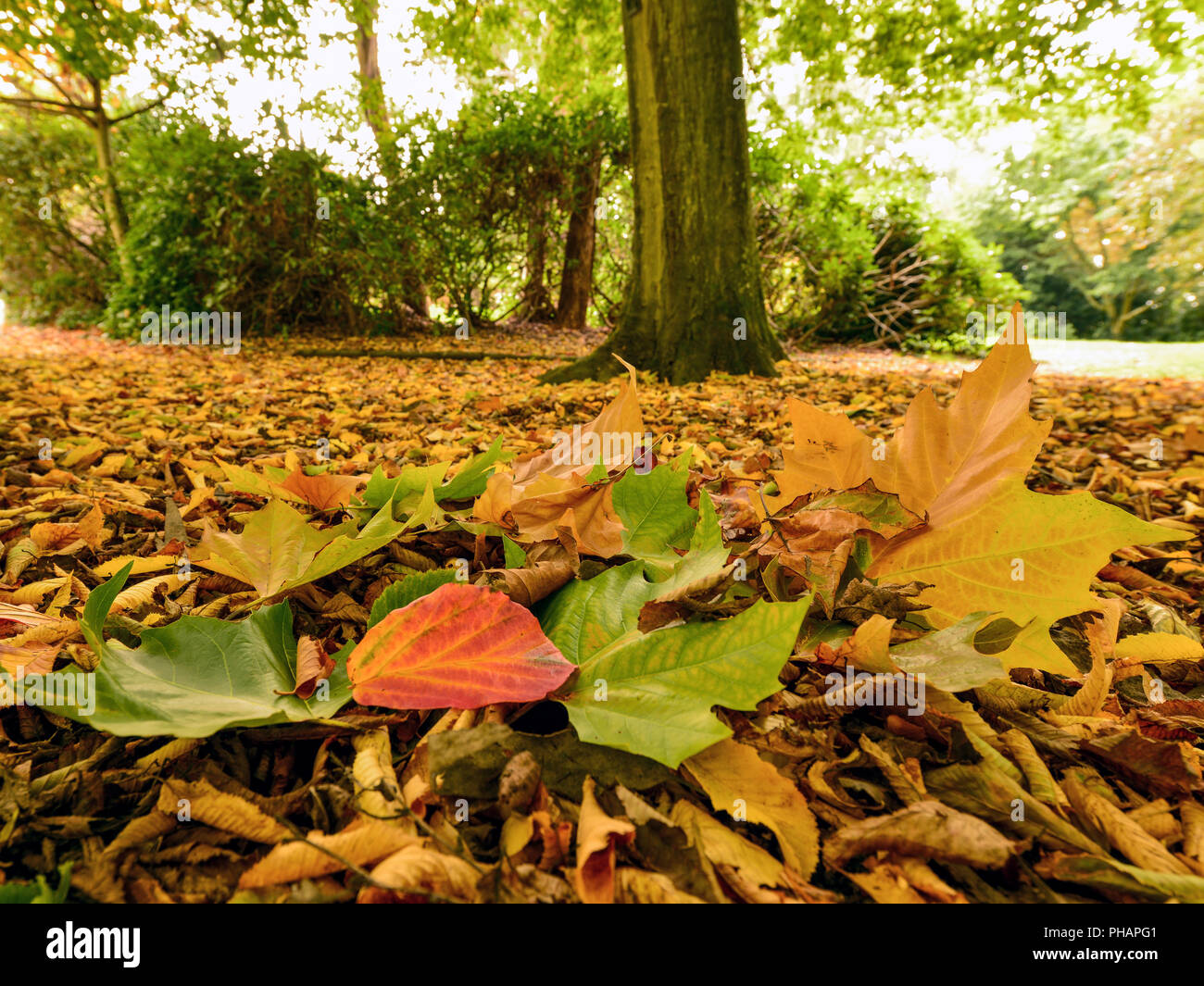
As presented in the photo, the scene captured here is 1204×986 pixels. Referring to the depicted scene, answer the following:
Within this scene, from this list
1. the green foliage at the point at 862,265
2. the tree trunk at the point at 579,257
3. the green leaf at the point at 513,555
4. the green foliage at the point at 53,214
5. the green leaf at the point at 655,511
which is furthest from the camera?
the green foliage at the point at 53,214

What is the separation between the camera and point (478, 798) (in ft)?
2.12

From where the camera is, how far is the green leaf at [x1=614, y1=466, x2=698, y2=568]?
103 cm

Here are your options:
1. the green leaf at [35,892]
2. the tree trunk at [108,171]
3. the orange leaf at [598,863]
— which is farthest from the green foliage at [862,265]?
the green leaf at [35,892]

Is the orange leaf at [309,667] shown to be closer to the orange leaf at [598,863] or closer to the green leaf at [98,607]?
the green leaf at [98,607]

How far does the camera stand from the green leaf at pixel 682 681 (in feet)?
1.93

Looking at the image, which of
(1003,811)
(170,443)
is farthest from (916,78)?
(1003,811)

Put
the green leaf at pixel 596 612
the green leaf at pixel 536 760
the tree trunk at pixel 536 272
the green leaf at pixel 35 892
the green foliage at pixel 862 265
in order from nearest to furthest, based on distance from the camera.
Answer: the green leaf at pixel 35 892
the green leaf at pixel 536 760
the green leaf at pixel 596 612
the tree trunk at pixel 536 272
the green foliage at pixel 862 265

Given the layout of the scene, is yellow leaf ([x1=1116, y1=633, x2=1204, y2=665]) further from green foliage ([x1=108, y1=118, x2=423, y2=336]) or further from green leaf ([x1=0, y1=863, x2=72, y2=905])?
green foliage ([x1=108, y1=118, x2=423, y2=336])

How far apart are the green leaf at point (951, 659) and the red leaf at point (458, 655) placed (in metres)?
0.39

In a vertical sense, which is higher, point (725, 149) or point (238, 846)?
point (725, 149)

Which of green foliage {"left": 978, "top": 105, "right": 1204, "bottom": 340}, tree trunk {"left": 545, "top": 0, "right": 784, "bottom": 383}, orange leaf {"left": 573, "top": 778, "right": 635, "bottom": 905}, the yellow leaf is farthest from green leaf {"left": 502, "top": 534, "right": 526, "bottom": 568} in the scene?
green foliage {"left": 978, "top": 105, "right": 1204, "bottom": 340}

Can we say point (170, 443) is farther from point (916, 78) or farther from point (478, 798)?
point (916, 78)

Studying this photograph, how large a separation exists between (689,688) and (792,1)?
10.0 meters

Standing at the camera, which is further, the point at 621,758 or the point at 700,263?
the point at 700,263
